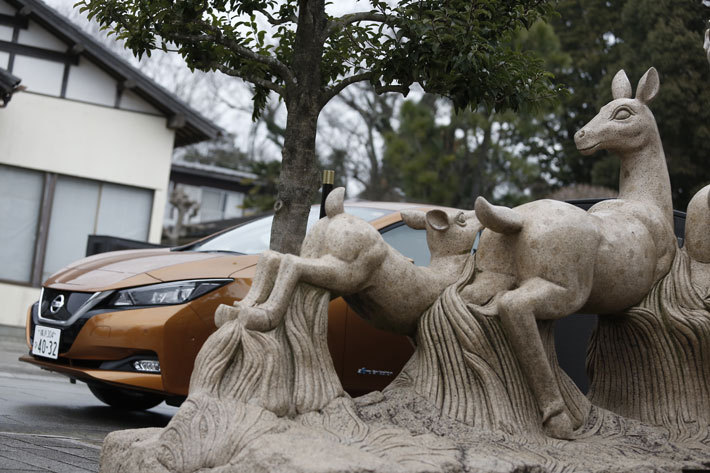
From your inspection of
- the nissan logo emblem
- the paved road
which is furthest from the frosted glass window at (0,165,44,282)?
the nissan logo emblem

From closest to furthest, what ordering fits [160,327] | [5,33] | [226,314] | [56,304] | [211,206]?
[226,314], [160,327], [56,304], [5,33], [211,206]

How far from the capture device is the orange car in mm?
4520

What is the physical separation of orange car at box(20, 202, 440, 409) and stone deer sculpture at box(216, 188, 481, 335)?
3.97ft

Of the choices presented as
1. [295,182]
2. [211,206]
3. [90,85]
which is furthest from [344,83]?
[211,206]

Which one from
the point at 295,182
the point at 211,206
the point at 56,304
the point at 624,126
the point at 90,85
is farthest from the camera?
the point at 211,206

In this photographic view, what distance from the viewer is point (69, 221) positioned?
14.0m

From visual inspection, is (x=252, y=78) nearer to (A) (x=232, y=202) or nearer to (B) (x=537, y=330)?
(B) (x=537, y=330)

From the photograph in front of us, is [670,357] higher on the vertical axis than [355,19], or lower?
lower

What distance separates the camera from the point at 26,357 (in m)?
5.20

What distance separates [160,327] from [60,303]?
92 cm

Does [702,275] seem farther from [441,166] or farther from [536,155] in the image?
[536,155]

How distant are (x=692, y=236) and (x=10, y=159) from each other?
1227cm

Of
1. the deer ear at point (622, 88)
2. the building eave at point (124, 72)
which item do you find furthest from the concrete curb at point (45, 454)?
the building eave at point (124, 72)

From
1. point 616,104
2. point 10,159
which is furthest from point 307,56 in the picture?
point 10,159
